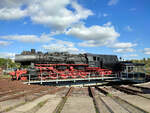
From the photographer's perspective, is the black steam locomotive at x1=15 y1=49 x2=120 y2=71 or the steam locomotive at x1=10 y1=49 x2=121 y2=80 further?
the black steam locomotive at x1=15 y1=49 x2=120 y2=71

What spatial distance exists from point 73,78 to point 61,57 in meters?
3.14

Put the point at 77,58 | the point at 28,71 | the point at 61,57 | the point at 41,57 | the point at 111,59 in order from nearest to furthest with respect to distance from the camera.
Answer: the point at 28,71 → the point at 41,57 → the point at 61,57 → the point at 77,58 → the point at 111,59

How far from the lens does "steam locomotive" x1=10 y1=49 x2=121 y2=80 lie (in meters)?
14.0

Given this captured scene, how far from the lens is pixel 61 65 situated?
52.0 feet

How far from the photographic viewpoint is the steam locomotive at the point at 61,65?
14.0 meters

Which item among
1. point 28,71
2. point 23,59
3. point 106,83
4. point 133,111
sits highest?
point 23,59

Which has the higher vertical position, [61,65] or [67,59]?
[67,59]

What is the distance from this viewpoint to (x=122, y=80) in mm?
17703

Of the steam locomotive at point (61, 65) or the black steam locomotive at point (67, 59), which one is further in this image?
the black steam locomotive at point (67, 59)

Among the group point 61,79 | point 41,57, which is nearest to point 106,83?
point 61,79

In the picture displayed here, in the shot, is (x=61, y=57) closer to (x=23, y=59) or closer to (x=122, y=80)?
(x=23, y=59)

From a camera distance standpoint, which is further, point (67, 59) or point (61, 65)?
point (67, 59)

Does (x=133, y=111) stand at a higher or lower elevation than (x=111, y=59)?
lower

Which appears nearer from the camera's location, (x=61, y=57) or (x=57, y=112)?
(x=57, y=112)
